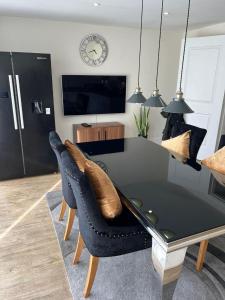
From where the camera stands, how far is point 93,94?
410 centimetres

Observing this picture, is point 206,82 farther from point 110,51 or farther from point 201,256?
point 201,256

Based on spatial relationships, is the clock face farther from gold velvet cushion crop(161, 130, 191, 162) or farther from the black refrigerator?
gold velvet cushion crop(161, 130, 191, 162)

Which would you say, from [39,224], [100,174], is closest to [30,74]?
[39,224]

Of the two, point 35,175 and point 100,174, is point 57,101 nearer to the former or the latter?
point 35,175

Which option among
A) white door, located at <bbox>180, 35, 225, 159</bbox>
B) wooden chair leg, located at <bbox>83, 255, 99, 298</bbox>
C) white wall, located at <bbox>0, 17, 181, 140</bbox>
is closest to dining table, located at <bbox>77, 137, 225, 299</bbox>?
wooden chair leg, located at <bbox>83, 255, 99, 298</bbox>

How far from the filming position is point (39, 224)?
2463mm

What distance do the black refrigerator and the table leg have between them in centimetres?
261

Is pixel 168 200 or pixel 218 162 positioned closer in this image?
pixel 168 200

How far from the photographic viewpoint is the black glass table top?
4.24 ft

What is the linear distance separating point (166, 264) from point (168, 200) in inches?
15.8

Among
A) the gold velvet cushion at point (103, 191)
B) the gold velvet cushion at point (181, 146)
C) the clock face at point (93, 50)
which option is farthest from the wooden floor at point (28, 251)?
the clock face at point (93, 50)

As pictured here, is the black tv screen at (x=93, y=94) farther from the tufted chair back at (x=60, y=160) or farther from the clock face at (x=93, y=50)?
the tufted chair back at (x=60, y=160)

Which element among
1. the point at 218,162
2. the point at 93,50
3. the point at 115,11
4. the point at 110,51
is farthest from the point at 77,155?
the point at 110,51

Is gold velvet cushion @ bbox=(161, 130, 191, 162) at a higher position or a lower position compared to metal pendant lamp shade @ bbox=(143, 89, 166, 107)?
lower
